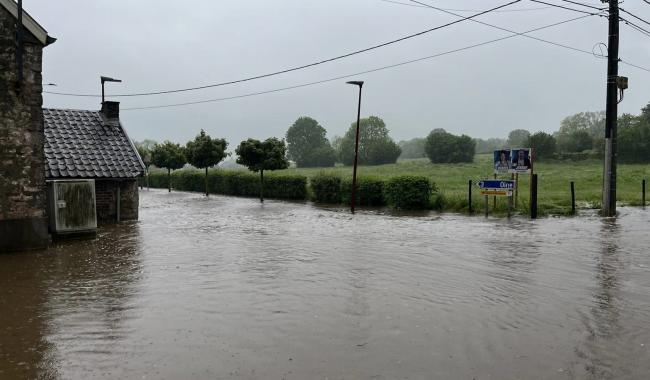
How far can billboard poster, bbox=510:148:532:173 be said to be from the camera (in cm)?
2070

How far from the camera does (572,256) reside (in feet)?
38.1

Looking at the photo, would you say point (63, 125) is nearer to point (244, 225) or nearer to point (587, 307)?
point (244, 225)

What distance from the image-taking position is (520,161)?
20859 mm

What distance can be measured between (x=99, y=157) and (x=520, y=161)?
16.2 metres

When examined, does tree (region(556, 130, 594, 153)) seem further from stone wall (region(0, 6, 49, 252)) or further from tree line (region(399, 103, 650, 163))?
stone wall (region(0, 6, 49, 252))

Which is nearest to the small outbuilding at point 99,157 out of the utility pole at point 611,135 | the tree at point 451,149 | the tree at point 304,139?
the utility pole at point 611,135

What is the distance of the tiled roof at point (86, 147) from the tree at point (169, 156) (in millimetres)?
28534

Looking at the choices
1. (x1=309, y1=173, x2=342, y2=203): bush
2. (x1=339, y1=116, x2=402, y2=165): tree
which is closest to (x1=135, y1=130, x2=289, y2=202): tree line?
(x1=309, y1=173, x2=342, y2=203): bush

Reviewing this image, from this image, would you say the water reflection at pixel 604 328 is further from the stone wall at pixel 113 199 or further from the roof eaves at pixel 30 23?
the stone wall at pixel 113 199

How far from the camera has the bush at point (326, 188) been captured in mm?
30531

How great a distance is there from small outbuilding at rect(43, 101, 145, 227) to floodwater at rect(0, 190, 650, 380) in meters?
5.03

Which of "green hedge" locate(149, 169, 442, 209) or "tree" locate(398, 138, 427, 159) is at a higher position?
"tree" locate(398, 138, 427, 159)

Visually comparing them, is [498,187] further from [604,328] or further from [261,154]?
[261,154]

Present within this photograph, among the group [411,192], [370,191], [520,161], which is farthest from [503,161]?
[370,191]
